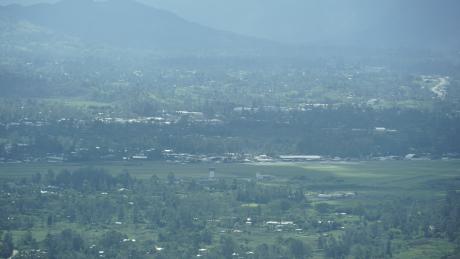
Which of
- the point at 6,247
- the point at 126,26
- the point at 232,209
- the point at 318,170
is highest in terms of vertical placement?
the point at 126,26

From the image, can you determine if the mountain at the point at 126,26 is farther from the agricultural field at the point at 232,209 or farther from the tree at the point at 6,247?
the tree at the point at 6,247

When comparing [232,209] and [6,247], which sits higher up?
[232,209]

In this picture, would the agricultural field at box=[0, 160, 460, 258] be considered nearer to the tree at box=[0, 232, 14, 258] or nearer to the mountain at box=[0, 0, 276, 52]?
the tree at box=[0, 232, 14, 258]

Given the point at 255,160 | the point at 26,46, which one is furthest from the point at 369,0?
the point at 255,160

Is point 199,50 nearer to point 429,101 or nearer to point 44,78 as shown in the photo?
point 44,78

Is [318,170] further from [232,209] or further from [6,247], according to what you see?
[6,247]

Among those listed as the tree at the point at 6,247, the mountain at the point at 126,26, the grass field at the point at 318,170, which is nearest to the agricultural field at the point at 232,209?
the grass field at the point at 318,170

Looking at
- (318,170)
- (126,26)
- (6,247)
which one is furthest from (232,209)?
(126,26)

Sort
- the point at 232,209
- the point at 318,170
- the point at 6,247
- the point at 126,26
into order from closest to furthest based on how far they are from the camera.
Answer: the point at 6,247 → the point at 232,209 → the point at 318,170 → the point at 126,26

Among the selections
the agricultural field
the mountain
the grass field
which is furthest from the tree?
the mountain
